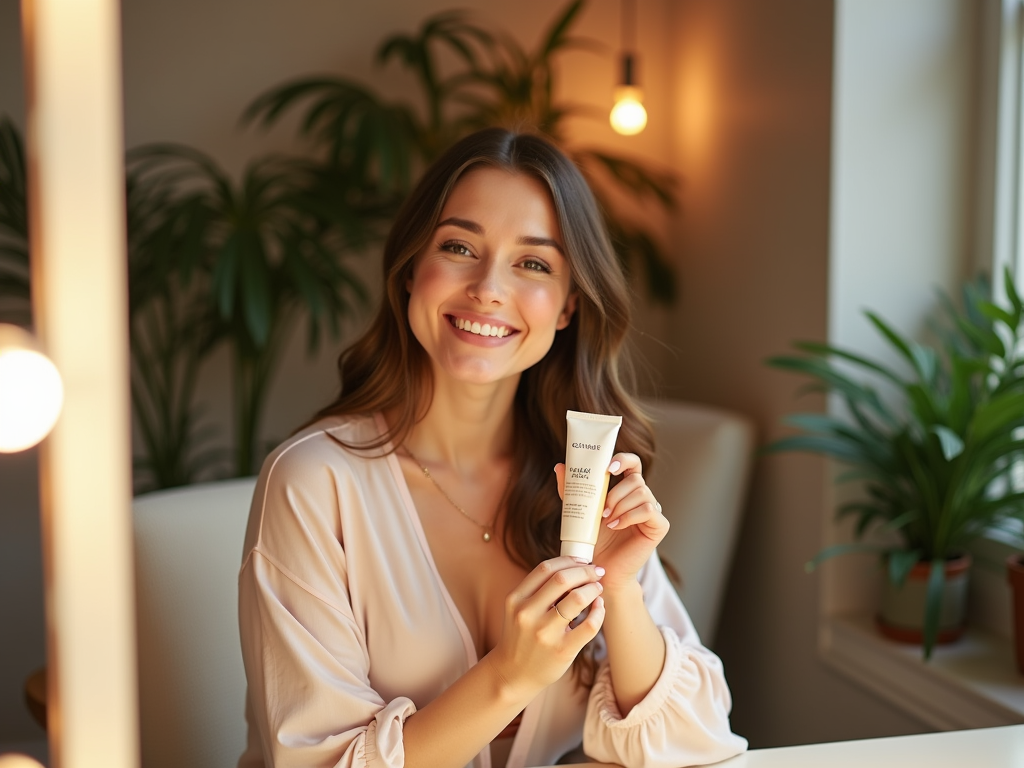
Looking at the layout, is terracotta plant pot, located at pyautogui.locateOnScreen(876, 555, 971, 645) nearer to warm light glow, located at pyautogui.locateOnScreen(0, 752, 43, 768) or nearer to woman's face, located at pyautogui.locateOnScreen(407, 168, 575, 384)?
woman's face, located at pyautogui.locateOnScreen(407, 168, 575, 384)

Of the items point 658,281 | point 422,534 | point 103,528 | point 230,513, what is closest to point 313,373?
point 658,281

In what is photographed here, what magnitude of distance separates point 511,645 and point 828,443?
1.02 meters

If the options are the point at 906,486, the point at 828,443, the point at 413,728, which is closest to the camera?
the point at 413,728

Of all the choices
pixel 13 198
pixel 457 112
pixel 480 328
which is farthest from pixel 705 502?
pixel 13 198

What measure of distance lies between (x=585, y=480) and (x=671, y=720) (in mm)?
382

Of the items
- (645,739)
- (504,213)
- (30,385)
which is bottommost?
(645,739)

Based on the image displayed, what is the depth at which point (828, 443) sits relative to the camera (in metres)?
1.84

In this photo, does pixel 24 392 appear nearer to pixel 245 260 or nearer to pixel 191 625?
pixel 191 625

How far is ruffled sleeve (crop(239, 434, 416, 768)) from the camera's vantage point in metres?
1.09

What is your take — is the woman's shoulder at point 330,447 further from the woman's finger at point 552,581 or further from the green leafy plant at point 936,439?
the green leafy plant at point 936,439

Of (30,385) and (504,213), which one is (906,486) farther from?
(30,385)

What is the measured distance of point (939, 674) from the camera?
1686mm

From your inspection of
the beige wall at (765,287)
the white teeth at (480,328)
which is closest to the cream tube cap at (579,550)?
the white teeth at (480,328)

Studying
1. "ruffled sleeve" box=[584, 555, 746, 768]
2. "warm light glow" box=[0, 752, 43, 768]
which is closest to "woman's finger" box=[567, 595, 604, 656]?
"ruffled sleeve" box=[584, 555, 746, 768]
